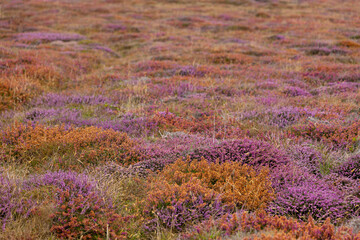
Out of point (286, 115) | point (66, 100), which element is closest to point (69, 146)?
point (66, 100)

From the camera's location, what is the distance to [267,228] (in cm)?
300

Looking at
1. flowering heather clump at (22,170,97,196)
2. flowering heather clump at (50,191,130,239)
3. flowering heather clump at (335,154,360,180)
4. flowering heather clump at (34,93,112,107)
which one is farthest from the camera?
flowering heather clump at (34,93,112,107)

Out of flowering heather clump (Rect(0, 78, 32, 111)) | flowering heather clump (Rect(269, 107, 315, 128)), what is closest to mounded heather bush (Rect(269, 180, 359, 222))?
flowering heather clump (Rect(269, 107, 315, 128))

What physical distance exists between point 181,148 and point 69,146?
6.49ft

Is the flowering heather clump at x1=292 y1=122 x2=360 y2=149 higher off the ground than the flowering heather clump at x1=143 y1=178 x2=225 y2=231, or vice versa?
the flowering heather clump at x1=292 y1=122 x2=360 y2=149

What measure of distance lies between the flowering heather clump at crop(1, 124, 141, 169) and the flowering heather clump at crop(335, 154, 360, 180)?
10.4 feet

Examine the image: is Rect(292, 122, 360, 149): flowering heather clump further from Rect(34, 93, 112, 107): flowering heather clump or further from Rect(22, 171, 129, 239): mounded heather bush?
Rect(34, 93, 112, 107): flowering heather clump

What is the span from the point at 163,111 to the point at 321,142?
11.8 ft

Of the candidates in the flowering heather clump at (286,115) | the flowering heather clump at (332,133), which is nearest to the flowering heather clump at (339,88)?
the flowering heather clump at (286,115)

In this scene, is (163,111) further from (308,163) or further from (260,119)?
(308,163)

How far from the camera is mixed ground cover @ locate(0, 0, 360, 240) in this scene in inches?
130

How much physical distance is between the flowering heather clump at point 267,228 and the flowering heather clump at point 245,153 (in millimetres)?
1318

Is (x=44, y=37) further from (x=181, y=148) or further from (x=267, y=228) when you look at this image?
(x=267, y=228)

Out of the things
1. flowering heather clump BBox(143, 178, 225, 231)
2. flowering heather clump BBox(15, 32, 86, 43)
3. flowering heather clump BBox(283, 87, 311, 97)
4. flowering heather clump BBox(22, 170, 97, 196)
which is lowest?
flowering heather clump BBox(143, 178, 225, 231)
